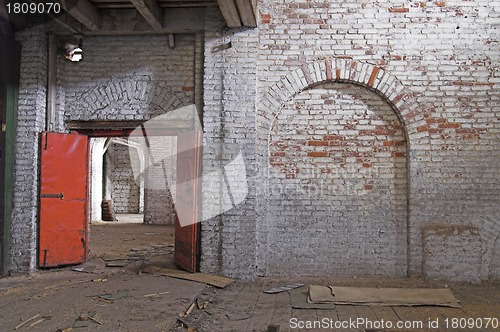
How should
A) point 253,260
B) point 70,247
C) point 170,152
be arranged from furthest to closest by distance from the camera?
point 170,152
point 70,247
point 253,260

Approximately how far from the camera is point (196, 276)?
5285mm

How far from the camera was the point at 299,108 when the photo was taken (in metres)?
5.58

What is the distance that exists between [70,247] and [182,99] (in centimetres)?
259

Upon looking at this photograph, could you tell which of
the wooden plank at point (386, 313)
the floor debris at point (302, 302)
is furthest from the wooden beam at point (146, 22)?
→ the wooden plank at point (386, 313)

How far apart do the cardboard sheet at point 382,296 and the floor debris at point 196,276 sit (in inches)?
41.8

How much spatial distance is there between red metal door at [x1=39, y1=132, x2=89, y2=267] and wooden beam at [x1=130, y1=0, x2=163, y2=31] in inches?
74.1

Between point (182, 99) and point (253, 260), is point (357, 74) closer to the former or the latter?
point (182, 99)

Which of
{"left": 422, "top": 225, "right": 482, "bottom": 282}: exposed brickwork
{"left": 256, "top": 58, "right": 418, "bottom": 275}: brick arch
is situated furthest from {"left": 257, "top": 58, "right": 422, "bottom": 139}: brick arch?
{"left": 422, "top": 225, "right": 482, "bottom": 282}: exposed brickwork

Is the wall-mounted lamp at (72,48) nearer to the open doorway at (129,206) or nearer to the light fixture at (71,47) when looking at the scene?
the light fixture at (71,47)

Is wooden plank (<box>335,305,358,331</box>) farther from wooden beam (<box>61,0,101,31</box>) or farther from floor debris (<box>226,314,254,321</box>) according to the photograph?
wooden beam (<box>61,0,101,31</box>)

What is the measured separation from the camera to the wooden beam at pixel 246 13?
4.80 meters

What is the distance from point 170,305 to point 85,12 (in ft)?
12.2

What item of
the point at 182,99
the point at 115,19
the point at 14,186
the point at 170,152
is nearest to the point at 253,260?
the point at 182,99

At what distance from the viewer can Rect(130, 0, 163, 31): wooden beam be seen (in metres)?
4.82
